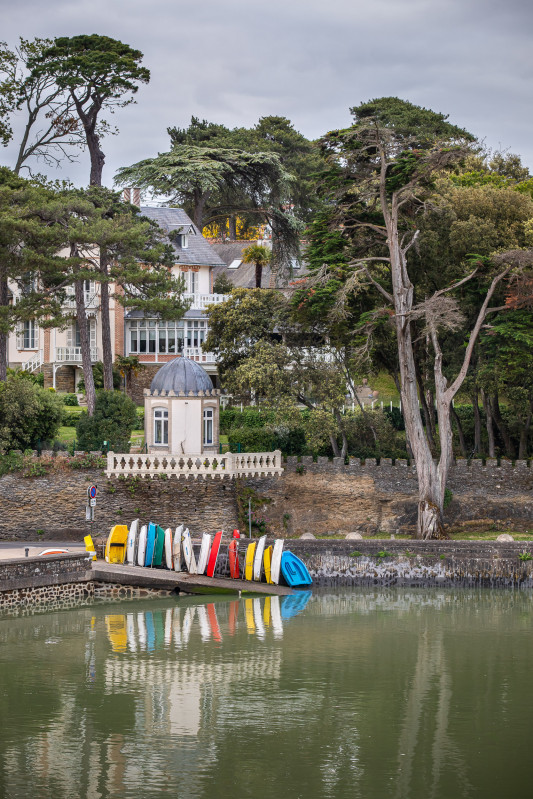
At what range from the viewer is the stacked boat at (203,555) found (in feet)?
119

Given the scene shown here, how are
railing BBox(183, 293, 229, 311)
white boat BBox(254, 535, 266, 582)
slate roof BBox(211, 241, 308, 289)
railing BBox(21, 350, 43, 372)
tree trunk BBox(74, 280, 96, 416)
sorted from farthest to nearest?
1. slate roof BBox(211, 241, 308, 289)
2. railing BBox(183, 293, 229, 311)
3. railing BBox(21, 350, 43, 372)
4. tree trunk BBox(74, 280, 96, 416)
5. white boat BBox(254, 535, 266, 582)

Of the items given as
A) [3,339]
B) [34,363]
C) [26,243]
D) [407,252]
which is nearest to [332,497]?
[407,252]

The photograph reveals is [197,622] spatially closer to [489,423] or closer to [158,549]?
[158,549]

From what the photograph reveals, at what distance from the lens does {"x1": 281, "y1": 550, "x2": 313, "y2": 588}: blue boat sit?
36.2 m

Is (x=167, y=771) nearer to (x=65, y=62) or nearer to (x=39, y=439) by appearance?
(x=39, y=439)

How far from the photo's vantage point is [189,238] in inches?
2454

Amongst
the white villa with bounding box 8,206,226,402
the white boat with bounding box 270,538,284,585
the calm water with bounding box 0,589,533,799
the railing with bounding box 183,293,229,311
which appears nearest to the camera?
the calm water with bounding box 0,589,533,799

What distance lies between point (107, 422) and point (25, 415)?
337cm

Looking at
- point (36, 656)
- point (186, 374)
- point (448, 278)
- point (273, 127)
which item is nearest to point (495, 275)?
point (448, 278)

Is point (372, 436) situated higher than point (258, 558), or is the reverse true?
point (372, 436)

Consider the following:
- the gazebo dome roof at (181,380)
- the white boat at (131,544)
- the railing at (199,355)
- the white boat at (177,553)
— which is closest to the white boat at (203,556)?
the white boat at (177,553)

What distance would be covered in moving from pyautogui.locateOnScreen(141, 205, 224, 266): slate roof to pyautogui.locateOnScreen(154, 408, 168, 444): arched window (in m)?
20.4

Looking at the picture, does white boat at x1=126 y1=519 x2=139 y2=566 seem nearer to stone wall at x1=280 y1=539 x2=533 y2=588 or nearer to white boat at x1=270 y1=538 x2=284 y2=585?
white boat at x1=270 y1=538 x2=284 y2=585

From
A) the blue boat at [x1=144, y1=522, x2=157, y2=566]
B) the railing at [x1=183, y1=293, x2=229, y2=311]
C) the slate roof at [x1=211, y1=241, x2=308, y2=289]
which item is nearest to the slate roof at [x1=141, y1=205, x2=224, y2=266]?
the railing at [x1=183, y1=293, x2=229, y2=311]
